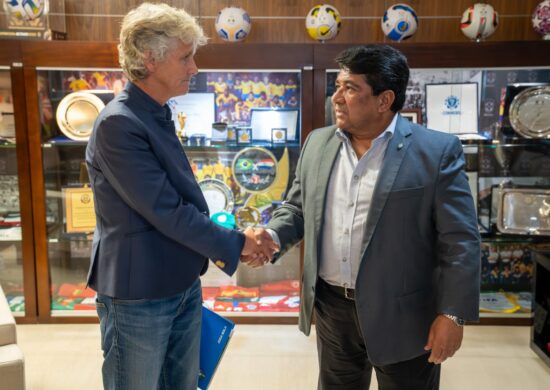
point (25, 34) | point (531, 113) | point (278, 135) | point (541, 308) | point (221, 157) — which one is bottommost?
point (541, 308)

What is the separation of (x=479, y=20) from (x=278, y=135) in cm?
131

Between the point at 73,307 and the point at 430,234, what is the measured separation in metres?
2.55

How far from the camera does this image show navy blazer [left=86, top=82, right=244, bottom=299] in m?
1.63

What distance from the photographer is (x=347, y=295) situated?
1833 mm

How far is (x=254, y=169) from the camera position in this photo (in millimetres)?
3520

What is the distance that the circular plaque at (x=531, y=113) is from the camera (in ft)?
10.9

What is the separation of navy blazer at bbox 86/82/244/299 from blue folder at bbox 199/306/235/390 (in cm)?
37

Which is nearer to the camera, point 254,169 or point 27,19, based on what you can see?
point 27,19

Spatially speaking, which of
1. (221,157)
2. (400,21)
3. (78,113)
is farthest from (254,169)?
(400,21)

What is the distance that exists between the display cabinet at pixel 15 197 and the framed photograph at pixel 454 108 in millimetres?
2371

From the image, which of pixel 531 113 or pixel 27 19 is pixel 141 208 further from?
pixel 531 113

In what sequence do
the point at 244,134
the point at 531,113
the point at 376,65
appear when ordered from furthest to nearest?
the point at 244,134
the point at 531,113
the point at 376,65

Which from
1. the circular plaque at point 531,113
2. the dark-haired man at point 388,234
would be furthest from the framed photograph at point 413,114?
the dark-haired man at point 388,234

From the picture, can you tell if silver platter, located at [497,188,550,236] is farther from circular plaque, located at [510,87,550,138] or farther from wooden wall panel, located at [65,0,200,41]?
wooden wall panel, located at [65,0,200,41]
